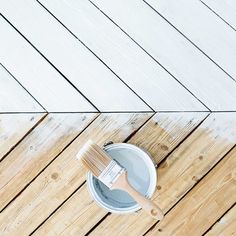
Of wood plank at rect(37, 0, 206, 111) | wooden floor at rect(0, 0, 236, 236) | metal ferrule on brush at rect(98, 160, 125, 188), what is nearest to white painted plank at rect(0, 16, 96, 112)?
wooden floor at rect(0, 0, 236, 236)

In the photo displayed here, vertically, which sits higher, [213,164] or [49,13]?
[49,13]

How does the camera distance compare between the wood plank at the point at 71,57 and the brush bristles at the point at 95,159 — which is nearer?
the brush bristles at the point at 95,159

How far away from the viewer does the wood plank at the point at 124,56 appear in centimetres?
114

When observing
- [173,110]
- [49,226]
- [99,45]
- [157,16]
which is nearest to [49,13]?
[99,45]

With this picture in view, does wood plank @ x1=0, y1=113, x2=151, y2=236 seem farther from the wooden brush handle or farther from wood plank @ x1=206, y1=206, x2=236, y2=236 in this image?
wood plank @ x1=206, y1=206, x2=236, y2=236

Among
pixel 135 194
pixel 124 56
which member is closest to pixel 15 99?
pixel 124 56

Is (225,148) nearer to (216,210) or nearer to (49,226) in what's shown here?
(216,210)

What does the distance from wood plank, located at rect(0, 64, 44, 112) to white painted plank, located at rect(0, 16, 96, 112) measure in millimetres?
14

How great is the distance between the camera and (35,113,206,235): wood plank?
1.11 m

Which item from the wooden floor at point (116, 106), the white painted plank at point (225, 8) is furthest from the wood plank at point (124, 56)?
the white painted plank at point (225, 8)

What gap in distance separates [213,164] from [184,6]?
0.42 meters

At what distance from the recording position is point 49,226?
1108mm

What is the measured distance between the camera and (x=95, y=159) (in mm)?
978

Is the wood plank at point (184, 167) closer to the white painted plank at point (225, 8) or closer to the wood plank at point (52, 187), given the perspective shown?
the wood plank at point (52, 187)
